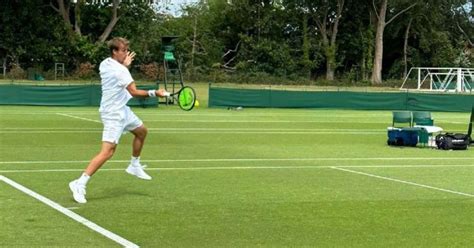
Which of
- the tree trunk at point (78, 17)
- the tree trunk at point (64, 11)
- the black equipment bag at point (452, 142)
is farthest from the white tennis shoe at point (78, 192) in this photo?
the tree trunk at point (64, 11)

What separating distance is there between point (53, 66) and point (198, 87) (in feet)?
49.9

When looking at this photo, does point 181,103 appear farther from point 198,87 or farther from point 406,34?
point 406,34

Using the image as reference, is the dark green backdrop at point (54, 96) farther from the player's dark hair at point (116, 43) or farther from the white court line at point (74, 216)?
the player's dark hair at point (116, 43)

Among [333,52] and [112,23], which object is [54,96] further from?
[333,52]

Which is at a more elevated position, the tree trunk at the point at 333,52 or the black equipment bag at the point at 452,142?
the tree trunk at the point at 333,52

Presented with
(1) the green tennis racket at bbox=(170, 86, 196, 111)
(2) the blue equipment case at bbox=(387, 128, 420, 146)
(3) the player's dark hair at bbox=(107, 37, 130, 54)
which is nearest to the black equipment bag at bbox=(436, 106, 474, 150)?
(2) the blue equipment case at bbox=(387, 128, 420, 146)

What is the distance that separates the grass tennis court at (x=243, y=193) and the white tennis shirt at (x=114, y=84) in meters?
1.31

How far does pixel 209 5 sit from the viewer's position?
85375 mm

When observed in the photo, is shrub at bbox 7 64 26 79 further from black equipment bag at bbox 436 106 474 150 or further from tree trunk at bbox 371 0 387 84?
black equipment bag at bbox 436 106 474 150

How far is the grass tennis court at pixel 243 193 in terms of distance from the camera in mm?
8477

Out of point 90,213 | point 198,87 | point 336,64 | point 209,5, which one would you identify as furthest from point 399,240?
A: point 209,5

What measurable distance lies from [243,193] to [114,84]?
9.02 ft

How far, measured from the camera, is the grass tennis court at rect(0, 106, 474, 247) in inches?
334

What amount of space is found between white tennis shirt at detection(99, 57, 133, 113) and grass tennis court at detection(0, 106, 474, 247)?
1310mm
